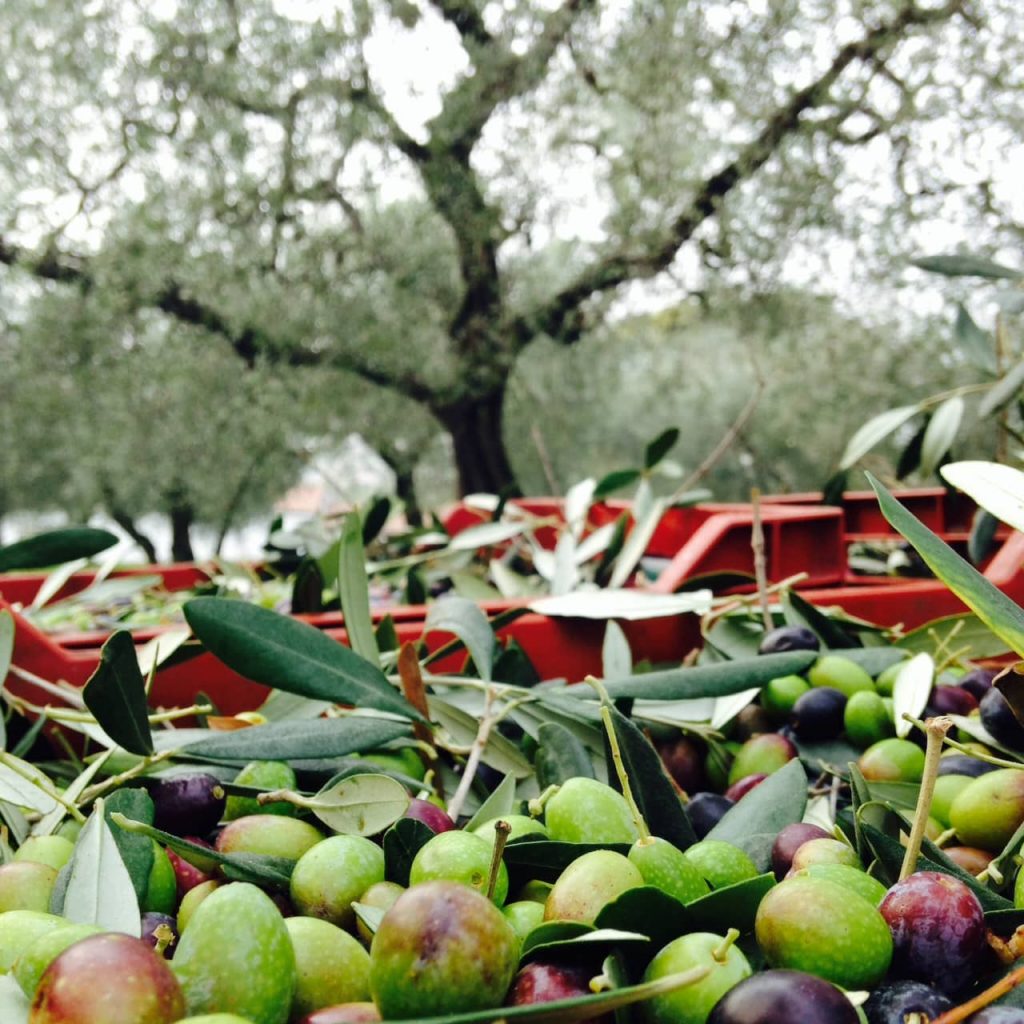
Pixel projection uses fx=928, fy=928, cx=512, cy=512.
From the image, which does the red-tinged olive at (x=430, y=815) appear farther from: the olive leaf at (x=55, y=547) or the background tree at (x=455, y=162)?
the background tree at (x=455, y=162)

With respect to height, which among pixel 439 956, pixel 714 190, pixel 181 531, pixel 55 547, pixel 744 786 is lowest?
pixel 181 531

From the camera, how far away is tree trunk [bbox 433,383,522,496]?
6.42 m

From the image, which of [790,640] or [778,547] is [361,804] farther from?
[778,547]

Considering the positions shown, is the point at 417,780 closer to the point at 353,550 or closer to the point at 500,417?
the point at 353,550

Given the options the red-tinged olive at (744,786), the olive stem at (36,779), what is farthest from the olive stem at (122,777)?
the red-tinged olive at (744,786)

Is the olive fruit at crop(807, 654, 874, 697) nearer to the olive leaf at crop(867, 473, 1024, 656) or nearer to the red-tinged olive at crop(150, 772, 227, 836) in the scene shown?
the olive leaf at crop(867, 473, 1024, 656)

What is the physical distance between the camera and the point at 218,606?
29.5 inches

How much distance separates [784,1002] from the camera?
39 centimetres

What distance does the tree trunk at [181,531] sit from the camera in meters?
7.28

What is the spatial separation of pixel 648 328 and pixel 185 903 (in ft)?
23.4

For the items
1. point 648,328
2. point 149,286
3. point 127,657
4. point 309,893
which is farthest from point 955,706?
point 648,328

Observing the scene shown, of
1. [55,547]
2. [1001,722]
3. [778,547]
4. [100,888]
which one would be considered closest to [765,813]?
[1001,722]

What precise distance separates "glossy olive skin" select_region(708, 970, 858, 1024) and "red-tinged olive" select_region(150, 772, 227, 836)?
414 millimetres

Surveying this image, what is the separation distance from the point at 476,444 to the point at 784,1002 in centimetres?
613
